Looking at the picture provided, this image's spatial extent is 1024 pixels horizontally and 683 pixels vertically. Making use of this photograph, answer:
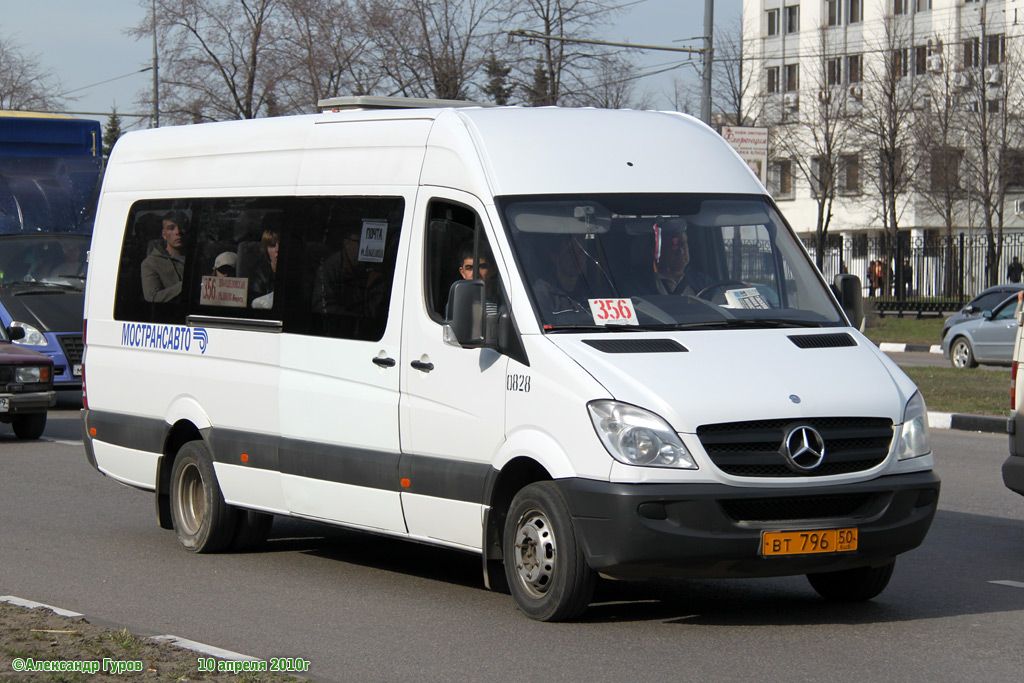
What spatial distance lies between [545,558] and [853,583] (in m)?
1.65

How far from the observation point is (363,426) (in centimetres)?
800

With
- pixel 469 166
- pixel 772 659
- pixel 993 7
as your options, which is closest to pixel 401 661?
pixel 772 659

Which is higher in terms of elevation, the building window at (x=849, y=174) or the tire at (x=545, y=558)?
the building window at (x=849, y=174)

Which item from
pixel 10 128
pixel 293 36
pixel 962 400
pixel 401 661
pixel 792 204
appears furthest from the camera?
pixel 792 204

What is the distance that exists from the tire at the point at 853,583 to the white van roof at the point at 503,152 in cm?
206

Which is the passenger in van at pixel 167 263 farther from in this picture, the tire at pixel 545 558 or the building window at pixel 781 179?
the building window at pixel 781 179

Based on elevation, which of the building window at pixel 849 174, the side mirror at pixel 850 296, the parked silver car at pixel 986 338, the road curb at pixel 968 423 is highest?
the building window at pixel 849 174

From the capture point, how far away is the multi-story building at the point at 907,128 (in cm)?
4294

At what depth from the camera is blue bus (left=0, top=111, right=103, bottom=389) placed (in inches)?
778

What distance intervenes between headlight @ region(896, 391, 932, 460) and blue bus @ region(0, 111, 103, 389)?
14.3m

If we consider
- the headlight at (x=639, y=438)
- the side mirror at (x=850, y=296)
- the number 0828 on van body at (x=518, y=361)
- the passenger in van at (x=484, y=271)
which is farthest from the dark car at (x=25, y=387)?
the headlight at (x=639, y=438)

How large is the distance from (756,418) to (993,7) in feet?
201

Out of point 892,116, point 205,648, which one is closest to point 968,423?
point 205,648

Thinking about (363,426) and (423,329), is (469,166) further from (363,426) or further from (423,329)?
(363,426)
